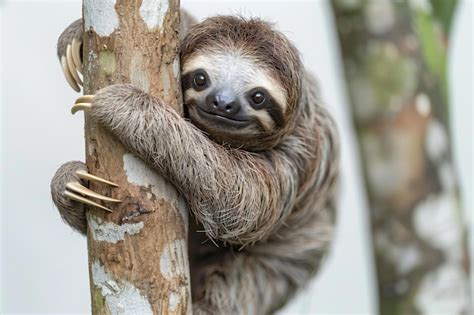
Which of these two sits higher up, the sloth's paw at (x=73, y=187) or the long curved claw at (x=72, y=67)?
the long curved claw at (x=72, y=67)

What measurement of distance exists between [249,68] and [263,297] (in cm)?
229

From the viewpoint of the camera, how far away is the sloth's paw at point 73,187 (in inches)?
179

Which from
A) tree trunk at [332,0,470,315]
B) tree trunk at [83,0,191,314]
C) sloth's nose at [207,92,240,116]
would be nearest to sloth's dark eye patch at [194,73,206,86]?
sloth's nose at [207,92,240,116]

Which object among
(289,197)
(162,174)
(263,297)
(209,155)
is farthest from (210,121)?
(263,297)

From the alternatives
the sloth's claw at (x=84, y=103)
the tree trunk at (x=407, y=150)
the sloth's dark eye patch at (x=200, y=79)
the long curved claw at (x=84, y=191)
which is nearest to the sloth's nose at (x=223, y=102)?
the sloth's dark eye patch at (x=200, y=79)

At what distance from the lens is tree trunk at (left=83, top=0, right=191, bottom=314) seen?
4512mm

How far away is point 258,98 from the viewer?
5188 mm

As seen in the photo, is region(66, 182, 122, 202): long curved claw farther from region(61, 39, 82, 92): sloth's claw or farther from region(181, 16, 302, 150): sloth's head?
region(61, 39, 82, 92): sloth's claw

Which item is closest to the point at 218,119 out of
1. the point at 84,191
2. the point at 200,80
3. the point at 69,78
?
the point at 200,80

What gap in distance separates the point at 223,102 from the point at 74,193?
1.08 meters

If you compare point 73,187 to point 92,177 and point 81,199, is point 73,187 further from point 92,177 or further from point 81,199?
point 92,177

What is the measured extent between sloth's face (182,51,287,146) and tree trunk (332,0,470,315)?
180 cm

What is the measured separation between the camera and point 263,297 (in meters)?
6.68

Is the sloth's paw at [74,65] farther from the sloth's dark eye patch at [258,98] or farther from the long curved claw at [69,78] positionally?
the sloth's dark eye patch at [258,98]
